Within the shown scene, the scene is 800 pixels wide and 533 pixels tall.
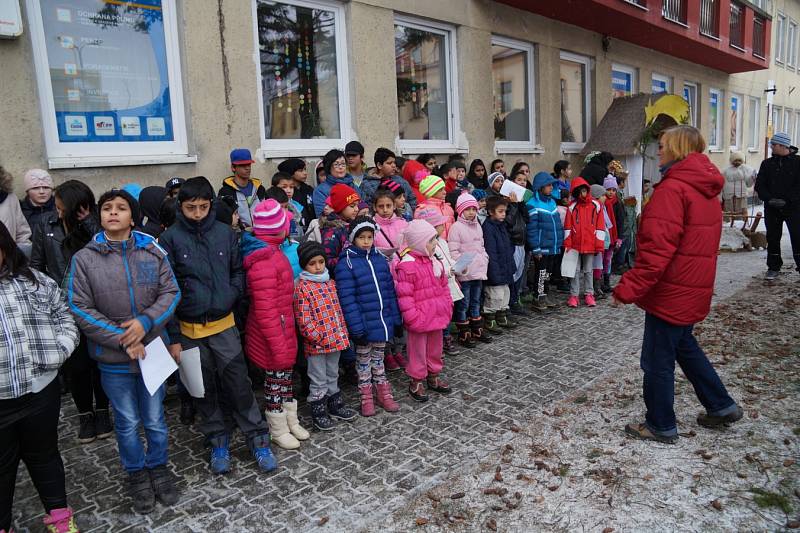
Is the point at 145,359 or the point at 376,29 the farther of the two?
the point at 376,29

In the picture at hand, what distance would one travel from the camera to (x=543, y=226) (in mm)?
7215

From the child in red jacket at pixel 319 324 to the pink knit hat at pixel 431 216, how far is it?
4.57ft

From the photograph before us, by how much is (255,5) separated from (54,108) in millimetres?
2597

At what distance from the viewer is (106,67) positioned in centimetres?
564

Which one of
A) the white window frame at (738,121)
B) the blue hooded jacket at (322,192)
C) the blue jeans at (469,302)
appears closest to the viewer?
the blue hooded jacket at (322,192)

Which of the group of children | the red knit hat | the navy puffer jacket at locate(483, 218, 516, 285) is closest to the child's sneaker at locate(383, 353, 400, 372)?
the group of children

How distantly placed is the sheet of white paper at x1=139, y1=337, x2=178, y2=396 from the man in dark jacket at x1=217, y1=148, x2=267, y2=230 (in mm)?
2299

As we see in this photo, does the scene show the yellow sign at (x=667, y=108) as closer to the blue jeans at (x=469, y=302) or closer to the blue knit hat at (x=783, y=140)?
the blue knit hat at (x=783, y=140)

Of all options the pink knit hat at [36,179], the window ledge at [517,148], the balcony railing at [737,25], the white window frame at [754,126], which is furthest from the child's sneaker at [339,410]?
the white window frame at [754,126]

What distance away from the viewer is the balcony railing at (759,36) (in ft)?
60.1

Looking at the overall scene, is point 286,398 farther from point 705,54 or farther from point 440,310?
point 705,54

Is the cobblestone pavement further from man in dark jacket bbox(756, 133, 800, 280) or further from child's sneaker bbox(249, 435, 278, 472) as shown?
man in dark jacket bbox(756, 133, 800, 280)

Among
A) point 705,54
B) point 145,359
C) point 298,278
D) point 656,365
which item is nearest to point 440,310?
point 298,278

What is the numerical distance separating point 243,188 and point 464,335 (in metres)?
2.77
